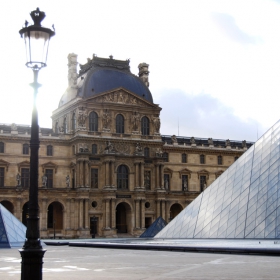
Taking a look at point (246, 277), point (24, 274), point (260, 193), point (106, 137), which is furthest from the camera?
point (106, 137)

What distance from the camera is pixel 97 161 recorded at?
66.8 meters

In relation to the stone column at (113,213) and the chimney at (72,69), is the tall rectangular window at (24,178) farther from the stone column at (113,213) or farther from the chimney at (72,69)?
the chimney at (72,69)

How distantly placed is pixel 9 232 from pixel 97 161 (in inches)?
1198

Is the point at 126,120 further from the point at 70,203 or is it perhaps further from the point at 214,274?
the point at 214,274

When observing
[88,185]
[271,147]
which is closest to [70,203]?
[88,185]

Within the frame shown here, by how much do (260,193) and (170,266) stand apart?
15.4 meters

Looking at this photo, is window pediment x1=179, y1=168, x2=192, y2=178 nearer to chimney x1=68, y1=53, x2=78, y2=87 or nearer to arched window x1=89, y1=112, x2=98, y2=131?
arched window x1=89, y1=112, x2=98, y2=131

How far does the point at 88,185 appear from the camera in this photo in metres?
65.4

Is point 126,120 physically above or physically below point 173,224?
above

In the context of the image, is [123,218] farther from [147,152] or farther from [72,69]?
[72,69]

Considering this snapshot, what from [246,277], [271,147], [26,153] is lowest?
[246,277]

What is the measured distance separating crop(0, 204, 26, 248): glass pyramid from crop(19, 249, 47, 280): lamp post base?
26330 millimetres

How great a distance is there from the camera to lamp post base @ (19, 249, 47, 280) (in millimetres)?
9766

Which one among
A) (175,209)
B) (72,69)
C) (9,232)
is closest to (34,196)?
(9,232)
